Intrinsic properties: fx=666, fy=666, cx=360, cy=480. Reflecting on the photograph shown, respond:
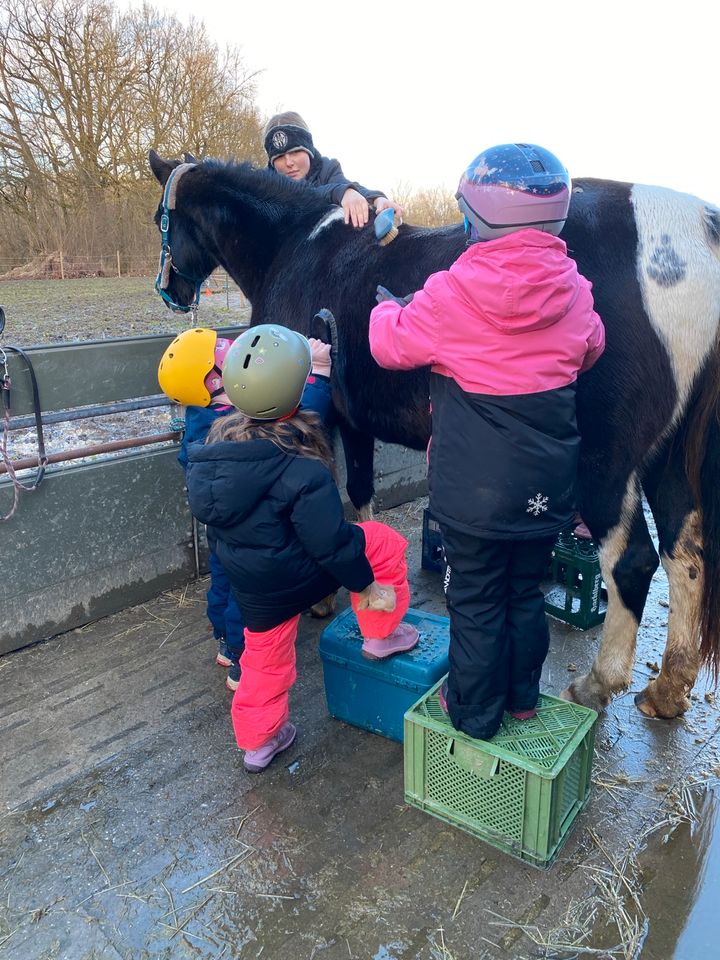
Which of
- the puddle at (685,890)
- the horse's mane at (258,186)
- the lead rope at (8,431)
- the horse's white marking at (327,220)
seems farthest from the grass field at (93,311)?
the puddle at (685,890)

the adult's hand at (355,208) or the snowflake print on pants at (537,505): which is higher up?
the adult's hand at (355,208)

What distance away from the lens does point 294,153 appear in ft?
13.1

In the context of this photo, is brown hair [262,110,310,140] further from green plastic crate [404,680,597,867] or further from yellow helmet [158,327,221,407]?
green plastic crate [404,680,597,867]

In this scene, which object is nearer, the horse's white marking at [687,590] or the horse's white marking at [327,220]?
the horse's white marking at [687,590]

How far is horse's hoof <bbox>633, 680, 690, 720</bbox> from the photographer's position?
8.65ft

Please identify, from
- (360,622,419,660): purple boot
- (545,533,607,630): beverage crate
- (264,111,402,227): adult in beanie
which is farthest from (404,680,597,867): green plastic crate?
(264,111,402,227): adult in beanie

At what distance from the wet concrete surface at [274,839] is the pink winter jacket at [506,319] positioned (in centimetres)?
143

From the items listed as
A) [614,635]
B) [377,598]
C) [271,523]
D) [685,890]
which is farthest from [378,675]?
[685,890]

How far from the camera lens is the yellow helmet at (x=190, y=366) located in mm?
2508

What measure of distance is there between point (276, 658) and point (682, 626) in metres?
1.57

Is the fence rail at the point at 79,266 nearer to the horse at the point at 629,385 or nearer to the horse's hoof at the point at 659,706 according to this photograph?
the horse at the point at 629,385

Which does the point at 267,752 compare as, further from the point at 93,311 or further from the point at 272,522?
the point at 93,311

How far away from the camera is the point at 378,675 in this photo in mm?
2449

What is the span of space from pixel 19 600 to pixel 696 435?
2.99m
